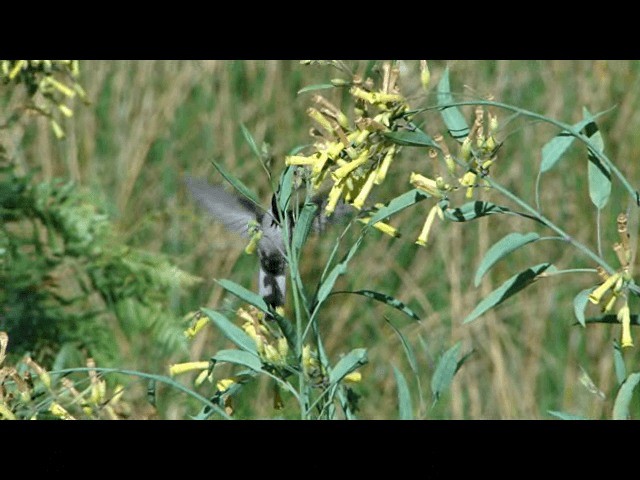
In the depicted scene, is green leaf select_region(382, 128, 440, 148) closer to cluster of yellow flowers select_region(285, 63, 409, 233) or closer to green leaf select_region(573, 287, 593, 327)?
cluster of yellow flowers select_region(285, 63, 409, 233)

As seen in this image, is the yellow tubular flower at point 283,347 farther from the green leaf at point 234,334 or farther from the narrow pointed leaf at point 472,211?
the narrow pointed leaf at point 472,211

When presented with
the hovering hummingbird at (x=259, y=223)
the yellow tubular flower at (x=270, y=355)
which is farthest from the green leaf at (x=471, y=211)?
the hovering hummingbird at (x=259, y=223)

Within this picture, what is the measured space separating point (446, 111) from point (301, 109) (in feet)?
7.69

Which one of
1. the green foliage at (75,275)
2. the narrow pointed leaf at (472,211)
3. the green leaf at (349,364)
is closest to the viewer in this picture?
the green leaf at (349,364)

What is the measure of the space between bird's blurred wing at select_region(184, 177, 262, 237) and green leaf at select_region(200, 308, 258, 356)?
0.54 meters

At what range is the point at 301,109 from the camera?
3354 mm

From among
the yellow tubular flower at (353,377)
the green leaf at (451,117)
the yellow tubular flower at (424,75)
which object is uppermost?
the yellow tubular flower at (424,75)

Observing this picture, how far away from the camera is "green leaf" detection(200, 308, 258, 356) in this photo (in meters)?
0.96

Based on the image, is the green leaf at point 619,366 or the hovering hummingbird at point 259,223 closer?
the green leaf at point 619,366

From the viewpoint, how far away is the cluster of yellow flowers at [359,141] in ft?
3.07

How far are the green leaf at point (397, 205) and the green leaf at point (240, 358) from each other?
16cm

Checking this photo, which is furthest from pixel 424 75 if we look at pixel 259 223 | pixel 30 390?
pixel 259 223

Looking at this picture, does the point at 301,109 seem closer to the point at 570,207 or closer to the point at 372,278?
the point at 372,278
